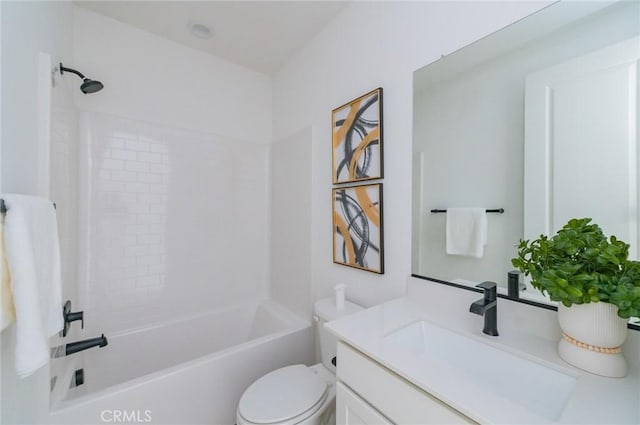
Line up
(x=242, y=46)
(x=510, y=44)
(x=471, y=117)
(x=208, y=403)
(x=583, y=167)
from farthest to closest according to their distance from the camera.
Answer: (x=242, y=46) < (x=208, y=403) < (x=471, y=117) < (x=510, y=44) < (x=583, y=167)

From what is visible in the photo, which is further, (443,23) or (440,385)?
(443,23)

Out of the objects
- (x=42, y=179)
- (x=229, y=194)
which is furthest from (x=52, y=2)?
(x=229, y=194)

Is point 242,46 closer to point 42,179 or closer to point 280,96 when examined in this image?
point 280,96

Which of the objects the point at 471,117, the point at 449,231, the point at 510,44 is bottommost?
the point at 449,231

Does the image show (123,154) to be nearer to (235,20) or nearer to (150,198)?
(150,198)

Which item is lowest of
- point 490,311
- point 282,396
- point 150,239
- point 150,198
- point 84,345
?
point 282,396

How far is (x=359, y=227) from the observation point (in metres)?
1.53

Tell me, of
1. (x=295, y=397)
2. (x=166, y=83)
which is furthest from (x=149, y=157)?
(x=295, y=397)

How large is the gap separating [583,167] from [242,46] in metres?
2.19

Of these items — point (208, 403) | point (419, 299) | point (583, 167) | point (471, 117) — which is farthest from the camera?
point (208, 403)

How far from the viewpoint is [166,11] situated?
1.69 m

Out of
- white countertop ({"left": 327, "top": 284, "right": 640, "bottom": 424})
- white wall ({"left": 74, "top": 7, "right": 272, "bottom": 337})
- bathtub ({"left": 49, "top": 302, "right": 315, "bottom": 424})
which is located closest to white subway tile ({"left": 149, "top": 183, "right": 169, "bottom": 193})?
white wall ({"left": 74, "top": 7, "right": 272, "bottom": 337})

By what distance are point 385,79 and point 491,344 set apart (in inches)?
50.6

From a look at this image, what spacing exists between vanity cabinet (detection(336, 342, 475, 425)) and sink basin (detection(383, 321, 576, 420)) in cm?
8
